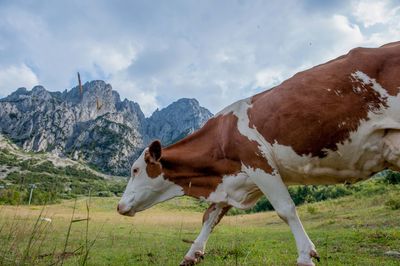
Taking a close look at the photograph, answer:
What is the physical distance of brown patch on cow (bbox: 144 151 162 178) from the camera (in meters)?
6.49

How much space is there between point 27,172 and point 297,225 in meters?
3.33

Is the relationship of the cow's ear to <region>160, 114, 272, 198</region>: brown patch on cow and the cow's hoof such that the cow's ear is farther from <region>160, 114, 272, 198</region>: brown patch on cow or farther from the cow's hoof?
the cow's hoof

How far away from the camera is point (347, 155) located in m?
4.41

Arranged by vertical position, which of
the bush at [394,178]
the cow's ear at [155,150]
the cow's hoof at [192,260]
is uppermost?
the bush at [394,178]

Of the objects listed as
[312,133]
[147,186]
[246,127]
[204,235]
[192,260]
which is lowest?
[192,260]

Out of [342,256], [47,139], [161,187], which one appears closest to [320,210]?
[342,256]

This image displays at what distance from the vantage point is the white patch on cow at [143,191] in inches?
259

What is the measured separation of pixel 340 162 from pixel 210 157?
1.96m

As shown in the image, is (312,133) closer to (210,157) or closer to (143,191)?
(210,157)

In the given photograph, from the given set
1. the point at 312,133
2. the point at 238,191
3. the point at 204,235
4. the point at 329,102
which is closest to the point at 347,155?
the point at 312,133

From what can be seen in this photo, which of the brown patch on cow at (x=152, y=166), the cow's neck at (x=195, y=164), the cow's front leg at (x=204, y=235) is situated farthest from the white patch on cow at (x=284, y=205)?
the brown patch on cow at (x=152, y=166)

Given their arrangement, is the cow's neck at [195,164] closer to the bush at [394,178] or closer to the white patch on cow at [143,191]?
the white patch on cow at [143,191]

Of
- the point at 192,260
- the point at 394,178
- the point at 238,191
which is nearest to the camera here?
the point at 238,191

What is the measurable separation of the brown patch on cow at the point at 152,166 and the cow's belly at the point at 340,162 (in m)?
2.31
